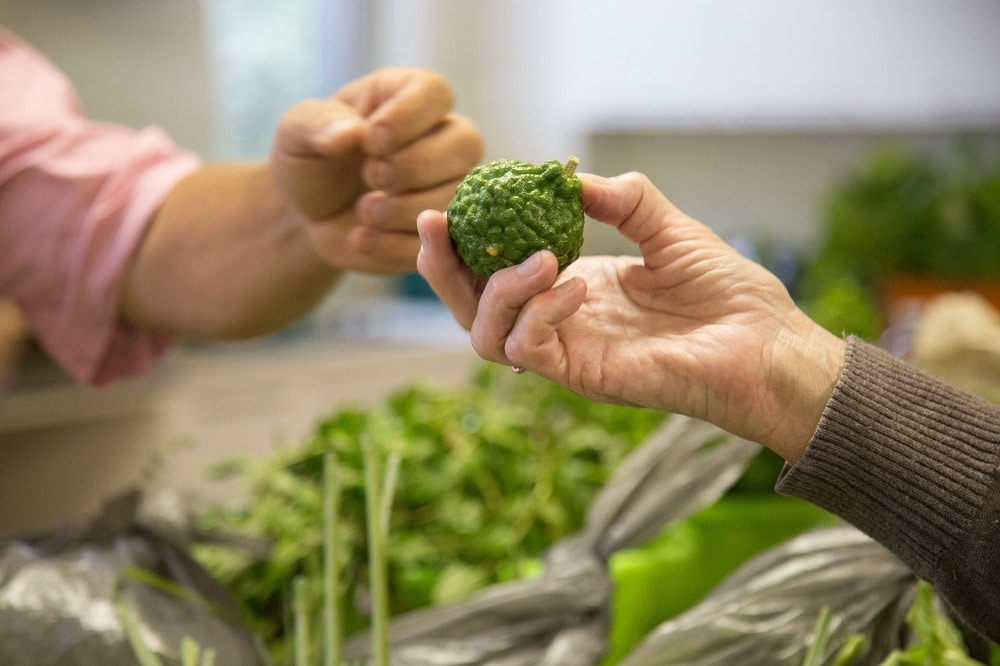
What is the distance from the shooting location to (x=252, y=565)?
99 centimetres

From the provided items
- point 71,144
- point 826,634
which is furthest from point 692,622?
point 71,144

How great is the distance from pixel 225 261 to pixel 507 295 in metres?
0.65

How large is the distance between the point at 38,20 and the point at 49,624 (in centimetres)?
Answer: 166

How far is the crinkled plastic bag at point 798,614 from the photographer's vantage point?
0.77 m

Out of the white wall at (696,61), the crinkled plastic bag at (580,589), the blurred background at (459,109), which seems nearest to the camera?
the crinkled plastic bag at (580,589)

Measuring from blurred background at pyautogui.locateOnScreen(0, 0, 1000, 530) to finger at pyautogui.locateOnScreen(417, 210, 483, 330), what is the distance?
0.95 metres

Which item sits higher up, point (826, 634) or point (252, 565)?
point (826, 634)

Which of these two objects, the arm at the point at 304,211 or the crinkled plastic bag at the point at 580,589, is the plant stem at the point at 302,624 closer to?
the crinkled plastic bag at the point at 580,589

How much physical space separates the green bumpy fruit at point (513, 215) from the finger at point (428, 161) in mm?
273

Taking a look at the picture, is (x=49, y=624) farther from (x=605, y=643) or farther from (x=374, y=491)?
(x=605, y=643)

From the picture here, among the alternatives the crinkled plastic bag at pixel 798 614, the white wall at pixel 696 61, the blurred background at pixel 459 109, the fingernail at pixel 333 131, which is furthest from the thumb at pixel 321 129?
the white wall at pixel 696 61

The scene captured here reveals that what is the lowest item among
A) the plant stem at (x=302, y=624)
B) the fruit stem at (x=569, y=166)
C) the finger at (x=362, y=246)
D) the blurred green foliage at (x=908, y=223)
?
the blurred green foliage at (x=908, y=223)

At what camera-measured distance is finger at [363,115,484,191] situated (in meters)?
0.91

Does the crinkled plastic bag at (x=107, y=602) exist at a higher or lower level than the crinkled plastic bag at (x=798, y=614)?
lower
